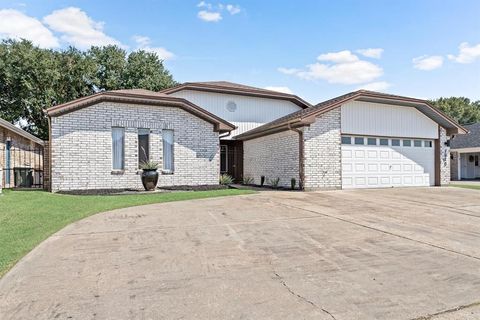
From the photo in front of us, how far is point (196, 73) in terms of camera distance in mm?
26734

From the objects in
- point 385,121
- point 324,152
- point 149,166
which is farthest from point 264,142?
point 149,166

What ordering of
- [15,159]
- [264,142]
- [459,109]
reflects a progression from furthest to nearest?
[459,109] → [264,142] → [15,159]

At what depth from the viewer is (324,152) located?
1401cm

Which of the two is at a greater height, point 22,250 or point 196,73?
point 196,73

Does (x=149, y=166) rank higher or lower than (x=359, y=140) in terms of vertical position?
lower

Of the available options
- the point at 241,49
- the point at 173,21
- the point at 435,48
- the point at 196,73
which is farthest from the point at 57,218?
the point at 196,73

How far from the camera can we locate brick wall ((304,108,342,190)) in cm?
1370

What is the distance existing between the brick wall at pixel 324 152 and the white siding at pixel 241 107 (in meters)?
6.87

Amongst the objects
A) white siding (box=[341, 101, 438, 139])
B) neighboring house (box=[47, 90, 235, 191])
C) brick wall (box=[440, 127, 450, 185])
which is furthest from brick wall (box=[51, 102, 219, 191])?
brick wall (box=[440, 127, 450, 185])

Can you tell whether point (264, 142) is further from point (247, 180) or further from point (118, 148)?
point (118, 148)

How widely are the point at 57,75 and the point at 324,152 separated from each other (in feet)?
79.1

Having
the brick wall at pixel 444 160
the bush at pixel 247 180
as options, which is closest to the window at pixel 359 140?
the brick wall at pixel 444 160

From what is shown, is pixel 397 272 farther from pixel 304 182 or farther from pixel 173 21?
pixel 173 21

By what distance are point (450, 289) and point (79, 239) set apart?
5.41 metres
